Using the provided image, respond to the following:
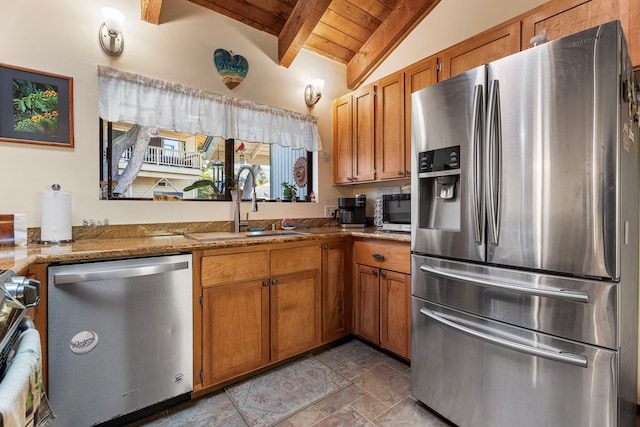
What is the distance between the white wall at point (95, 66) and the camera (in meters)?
1.72

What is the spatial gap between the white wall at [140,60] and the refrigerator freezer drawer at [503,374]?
1.73 metres

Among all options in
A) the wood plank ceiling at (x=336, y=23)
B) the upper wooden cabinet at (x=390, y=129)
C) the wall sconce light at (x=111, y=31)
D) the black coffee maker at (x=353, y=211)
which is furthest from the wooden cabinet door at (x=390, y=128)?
the wall sconce light at (x=111, y=31)

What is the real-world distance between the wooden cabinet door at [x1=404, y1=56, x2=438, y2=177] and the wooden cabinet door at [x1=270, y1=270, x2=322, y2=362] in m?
1.20

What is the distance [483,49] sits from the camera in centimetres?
197

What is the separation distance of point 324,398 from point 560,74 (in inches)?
78.5

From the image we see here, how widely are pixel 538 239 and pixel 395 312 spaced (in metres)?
1.17

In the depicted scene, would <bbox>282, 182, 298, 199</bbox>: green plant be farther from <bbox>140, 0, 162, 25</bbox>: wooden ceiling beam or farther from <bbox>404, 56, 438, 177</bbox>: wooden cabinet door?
<bbox>140, 0, 162, 25</bbox>: wooden ceiling beam

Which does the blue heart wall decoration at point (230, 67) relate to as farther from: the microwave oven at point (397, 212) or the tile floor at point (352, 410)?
the tile floor at point (352, 410)

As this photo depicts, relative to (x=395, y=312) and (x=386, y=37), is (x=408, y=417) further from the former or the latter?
(x=386, y=37)

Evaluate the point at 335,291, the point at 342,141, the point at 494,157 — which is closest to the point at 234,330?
the point at 335,291

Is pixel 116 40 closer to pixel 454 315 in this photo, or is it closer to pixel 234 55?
pixel 234 55

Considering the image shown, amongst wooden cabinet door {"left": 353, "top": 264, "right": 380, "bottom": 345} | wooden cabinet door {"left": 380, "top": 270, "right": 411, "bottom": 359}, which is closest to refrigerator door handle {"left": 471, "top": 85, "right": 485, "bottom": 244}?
wooden cabinet door {"left": 380, "top": 270, "right": 411, "bottom": 359}

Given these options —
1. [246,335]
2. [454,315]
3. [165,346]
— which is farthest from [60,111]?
[454,315]

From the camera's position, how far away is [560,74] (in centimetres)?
116
